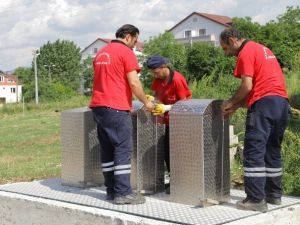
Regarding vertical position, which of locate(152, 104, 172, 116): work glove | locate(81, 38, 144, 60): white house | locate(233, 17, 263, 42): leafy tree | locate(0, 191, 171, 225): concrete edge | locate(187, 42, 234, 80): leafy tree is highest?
locate(81, 38, 144, 60): white house

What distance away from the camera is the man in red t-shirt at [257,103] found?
5.15 metres

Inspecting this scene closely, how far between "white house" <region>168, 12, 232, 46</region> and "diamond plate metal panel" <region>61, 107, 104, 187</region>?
73.8 m

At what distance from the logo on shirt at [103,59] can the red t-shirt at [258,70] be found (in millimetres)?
1346

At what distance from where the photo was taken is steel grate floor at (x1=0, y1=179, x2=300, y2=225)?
4.98m

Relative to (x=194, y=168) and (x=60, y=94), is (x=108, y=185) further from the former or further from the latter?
(x=60, y=94)

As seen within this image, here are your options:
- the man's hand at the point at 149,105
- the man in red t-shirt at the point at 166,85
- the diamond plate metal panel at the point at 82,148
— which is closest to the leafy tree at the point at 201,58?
the diamond plate metal panel at the point at 82,148

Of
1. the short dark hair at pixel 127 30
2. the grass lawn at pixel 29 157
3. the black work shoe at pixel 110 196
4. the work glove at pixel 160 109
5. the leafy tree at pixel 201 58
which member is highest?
the leafy tree at pixel 201 58

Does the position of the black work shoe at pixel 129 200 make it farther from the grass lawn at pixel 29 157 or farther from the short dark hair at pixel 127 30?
the grass lawn at pixel 29 157

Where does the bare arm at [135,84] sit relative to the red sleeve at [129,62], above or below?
below

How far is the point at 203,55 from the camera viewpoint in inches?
1358

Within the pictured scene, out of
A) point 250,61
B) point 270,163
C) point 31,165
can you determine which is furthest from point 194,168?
point 31,165

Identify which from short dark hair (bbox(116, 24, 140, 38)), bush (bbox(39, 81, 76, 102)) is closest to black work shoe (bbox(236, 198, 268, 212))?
short dark hair (bbox(116, 24, 140, 38))

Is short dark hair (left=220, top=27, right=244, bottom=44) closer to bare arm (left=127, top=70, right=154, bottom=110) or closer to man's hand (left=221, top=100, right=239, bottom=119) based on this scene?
man's hand (left=221, top=100, right=239, bottom=119)

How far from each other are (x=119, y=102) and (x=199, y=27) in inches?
3178
